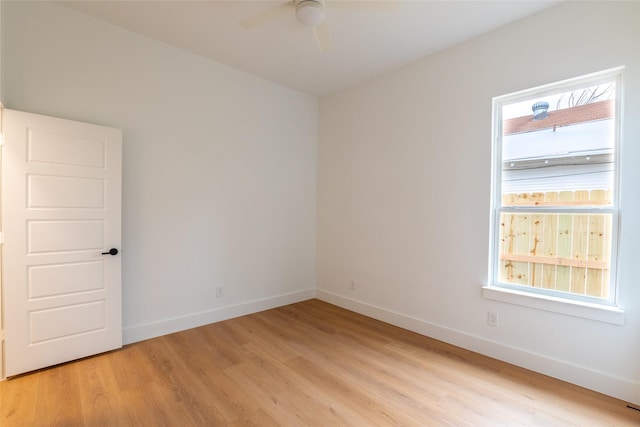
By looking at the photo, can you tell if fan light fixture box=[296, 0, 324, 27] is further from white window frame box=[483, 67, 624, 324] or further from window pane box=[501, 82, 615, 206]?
window pane box=[501, 82, 615, 206]

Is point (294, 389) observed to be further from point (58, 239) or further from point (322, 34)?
point (322, 34)

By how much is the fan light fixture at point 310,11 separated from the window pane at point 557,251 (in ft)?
7.89

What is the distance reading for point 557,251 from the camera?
8.04 ft

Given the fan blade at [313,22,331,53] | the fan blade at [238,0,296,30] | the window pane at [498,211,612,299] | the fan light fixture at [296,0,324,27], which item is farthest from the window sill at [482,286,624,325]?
the fan blade at [238,0,296,30]

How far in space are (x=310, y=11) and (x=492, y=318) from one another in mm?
3108

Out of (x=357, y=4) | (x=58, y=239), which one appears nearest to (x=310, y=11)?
(x=357, y=4)

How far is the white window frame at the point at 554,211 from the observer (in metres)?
2.15

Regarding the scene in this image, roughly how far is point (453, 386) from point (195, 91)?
383cm

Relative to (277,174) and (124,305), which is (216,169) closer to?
(277,174)

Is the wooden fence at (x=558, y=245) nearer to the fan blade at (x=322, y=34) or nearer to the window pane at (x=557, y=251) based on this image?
the window pane at (x=557, y=251)

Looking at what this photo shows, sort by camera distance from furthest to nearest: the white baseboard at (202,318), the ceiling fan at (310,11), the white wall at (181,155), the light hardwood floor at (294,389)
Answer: the white baseboard at (202,318) < the white wall at (181,155) < the ceiling fan at (310,11) < the light hardwood floor at (294,389)

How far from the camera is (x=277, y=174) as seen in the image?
403cm

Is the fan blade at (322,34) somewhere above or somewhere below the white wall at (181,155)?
above

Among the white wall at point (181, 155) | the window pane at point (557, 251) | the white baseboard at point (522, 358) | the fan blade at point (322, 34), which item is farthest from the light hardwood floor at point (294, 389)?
the fan blade at point (322, 34)
